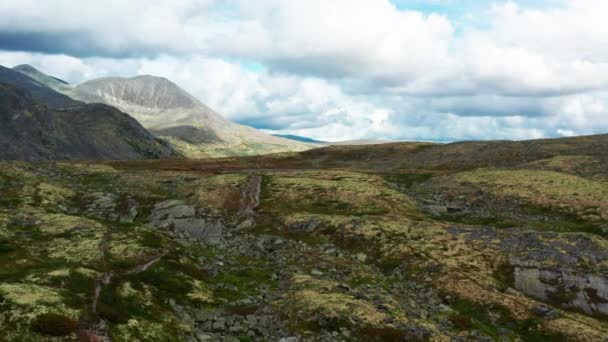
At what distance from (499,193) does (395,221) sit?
901 inches


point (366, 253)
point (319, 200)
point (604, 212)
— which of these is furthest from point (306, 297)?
point (604, 212)

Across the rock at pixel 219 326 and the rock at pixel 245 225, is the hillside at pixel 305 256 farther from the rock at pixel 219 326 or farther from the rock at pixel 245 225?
the rock at pixel 245 225

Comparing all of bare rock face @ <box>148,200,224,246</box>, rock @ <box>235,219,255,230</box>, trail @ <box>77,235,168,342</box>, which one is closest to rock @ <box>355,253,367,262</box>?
rock @ <box>235,219,255,230</box>

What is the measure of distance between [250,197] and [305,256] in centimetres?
2339

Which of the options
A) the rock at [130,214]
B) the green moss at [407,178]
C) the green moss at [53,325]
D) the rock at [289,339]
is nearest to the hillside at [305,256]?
the green moss at [53,325]

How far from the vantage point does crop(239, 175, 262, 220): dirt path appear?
64.1 metres

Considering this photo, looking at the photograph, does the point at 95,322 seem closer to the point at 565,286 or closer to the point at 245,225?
the point at 245,225

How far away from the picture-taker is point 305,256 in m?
50.1

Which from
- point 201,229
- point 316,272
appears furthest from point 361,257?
point 201,229

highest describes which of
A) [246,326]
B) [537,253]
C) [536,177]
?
[536,177]

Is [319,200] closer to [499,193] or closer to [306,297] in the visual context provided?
[499,193]

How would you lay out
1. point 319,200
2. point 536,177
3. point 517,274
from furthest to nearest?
1. point 536,177
2. point 319,200
3. point 517,274

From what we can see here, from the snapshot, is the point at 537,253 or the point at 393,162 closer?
the point at 537,253

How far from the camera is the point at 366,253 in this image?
2026 inches
